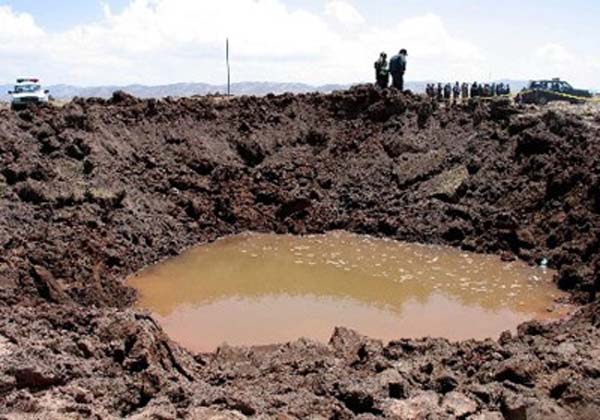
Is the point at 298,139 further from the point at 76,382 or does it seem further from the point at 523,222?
the point at 76,382

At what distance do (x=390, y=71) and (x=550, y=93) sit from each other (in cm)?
1074

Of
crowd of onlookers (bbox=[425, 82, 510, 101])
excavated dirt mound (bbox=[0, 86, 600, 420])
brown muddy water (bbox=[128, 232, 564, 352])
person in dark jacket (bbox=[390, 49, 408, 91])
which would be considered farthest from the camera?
crowd of onlookers (bbox=[425, 82, 510, 101])

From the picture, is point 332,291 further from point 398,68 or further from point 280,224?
point 398,68

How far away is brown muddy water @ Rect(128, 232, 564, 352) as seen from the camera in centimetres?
1231

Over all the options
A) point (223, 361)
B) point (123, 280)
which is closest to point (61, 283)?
point (123, 280)

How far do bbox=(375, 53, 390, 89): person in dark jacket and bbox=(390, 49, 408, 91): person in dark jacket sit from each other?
0.22 meters

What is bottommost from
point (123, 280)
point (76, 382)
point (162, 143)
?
point (123, 280)

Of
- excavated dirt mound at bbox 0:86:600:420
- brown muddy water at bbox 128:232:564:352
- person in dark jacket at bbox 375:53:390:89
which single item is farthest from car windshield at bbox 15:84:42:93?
person in dark jacket at bbox 375:53:390:89

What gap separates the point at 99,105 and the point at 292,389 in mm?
13968

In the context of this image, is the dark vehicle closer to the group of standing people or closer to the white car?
the group of standing people

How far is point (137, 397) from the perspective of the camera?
741 centimetres

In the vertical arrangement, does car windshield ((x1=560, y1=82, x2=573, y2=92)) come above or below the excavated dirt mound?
above

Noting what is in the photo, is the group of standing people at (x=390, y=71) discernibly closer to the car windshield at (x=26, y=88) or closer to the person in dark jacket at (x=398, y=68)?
the person in dark jacket at (x=398, y=68)

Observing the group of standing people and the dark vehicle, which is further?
the dark vehicle
